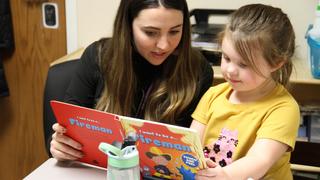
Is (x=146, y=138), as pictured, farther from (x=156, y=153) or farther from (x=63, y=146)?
(x=63, y=146)

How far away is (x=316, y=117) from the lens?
1.91 meters

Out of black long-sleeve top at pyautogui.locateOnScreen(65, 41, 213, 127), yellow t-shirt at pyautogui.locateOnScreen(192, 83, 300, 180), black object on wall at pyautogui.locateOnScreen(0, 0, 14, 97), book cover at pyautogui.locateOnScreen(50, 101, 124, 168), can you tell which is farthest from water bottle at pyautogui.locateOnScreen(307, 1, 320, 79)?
black object on wall at pyautogui.locateOnScreen(0, 0, 14, 97)

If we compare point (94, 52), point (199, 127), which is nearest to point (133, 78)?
point (94, 52)

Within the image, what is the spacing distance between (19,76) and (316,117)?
5.19 ft

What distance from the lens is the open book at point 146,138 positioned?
87 cm

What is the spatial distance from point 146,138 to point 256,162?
28 centimetres

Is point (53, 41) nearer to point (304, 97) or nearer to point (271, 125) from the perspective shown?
point (304, 97)

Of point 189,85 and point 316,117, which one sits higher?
point 189,85

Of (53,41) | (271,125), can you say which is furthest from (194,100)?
(53,41)

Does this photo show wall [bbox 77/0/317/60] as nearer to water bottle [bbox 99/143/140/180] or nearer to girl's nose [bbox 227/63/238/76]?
girl's nose [bbox 227/63/238/76]

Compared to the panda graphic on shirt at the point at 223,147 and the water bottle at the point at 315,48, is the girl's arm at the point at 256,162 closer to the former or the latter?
the panda graphic on shirt at the point at 223,147

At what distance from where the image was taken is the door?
2238mm

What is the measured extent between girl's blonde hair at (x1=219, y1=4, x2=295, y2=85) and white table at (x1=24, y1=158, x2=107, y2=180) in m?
0.48

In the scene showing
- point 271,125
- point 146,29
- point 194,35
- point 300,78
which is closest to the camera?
point 271,125
